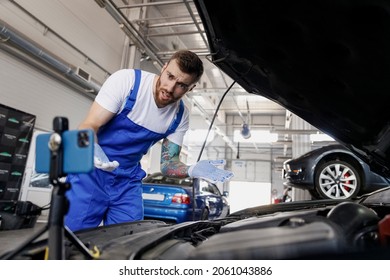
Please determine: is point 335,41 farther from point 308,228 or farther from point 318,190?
point 318,190

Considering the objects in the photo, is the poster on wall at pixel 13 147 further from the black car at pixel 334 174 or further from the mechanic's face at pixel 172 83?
the black car at pixel 334 174

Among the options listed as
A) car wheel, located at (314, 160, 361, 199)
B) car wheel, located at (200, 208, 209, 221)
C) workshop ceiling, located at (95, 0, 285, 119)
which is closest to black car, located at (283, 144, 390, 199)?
car wheel, located at (314, 160, 361, 199)

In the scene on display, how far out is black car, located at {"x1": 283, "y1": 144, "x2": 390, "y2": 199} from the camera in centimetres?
433

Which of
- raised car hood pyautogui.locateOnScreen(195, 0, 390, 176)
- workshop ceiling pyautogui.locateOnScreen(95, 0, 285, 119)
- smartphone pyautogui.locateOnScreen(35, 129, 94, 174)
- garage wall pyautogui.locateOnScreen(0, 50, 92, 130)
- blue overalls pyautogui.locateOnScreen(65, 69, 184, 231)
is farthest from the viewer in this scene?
workshop ceiling pyautogui.locateOnScreen(95, 0, 285, 119)

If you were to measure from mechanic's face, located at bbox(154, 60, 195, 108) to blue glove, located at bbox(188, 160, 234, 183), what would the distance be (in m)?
0.42

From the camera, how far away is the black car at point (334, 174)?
4332 millimetres

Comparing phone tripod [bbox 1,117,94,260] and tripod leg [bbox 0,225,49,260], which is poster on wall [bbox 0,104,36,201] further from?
phone tripod [bbox 1,117,94,260]

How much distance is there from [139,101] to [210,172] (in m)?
0.58

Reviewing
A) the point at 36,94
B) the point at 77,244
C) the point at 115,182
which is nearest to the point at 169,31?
the point at 36,94

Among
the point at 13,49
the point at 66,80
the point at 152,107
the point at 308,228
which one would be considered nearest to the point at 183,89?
the point at 152,107

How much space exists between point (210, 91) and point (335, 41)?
779 cm

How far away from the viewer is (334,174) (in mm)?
4449

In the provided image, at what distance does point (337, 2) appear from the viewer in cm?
89

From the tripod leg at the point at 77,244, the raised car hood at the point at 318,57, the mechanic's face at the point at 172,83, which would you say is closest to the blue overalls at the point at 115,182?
the mechanic's face at the point at 172,83
